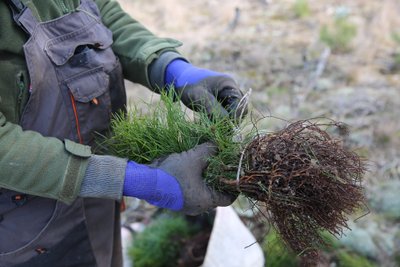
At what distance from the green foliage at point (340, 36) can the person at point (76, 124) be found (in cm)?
424

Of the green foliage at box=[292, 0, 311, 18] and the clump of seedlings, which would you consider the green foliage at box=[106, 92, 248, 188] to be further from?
the green foliage at box=[292, 0, 311, 18]

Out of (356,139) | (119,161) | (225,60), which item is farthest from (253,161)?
(225,60)

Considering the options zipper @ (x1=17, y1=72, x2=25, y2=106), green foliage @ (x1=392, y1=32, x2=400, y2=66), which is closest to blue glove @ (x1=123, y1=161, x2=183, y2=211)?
zipper @ (x1=17, y1=72, x2=25, y2=106)

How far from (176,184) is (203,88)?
0.50 metres

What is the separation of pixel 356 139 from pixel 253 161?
8.85 ft

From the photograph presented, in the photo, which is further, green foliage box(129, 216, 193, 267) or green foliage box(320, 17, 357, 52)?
green foliage box(320, 17, 357, 52)

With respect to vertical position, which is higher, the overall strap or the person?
the overall strap

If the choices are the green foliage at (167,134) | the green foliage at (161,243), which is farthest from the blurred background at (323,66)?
the green foliage at (167,134)

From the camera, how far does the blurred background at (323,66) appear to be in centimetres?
304

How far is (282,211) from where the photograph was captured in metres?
1.42

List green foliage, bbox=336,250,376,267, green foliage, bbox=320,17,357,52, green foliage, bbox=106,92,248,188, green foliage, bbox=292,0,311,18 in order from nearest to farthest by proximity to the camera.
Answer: green foliage, bbox=106,92,248,188 < green foliage, bbox=336,250,376,267 < green foliage, bbox=320,17,357,52 < green foliage, bbox=292,0,311,18

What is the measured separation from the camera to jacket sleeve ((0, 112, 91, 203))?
1.30 meters

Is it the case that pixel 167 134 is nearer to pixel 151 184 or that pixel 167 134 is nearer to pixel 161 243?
pixel 151 184

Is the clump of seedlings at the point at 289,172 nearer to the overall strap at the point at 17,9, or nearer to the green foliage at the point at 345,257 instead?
the overall strap at the point at 17,9
